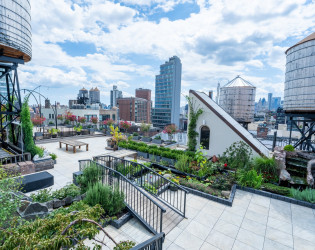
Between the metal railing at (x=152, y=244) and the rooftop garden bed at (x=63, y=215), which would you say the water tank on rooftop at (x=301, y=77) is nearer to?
the metal railing at (x=152, y=244)

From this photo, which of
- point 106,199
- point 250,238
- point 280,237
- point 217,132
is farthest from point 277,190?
point 106,199

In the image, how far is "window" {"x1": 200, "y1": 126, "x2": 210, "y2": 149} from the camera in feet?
40.0

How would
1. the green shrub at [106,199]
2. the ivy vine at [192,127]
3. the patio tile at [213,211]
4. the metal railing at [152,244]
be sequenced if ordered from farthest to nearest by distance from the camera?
the ivy vine at [192,127]
the patio tile at [213,211]
the green shrub at [106,199]
the metal railing at [152,244]

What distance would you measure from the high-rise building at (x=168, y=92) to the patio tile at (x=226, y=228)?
324 feet

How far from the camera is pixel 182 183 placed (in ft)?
24.6

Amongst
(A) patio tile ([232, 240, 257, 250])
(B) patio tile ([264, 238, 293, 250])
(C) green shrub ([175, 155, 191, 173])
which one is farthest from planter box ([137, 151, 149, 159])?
(B) patio tile ([264, 238, 293, 250])

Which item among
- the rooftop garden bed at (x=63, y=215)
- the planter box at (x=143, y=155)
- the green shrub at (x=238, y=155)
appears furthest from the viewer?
the planter box at (x=143, y=155)

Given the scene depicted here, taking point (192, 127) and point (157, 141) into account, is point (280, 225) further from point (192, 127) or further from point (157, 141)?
point (157, 141)

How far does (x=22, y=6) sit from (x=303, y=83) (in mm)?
18179

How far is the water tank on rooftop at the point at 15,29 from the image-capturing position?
8.94 m

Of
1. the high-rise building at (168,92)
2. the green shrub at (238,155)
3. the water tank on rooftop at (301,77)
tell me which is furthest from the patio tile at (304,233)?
the high-rise building at (168,92)

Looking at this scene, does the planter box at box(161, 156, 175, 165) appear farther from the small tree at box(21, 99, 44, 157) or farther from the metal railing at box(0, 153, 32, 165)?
the metal railing at box(0, 153, 32, 165)

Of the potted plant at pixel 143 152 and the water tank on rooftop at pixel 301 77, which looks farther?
the potted plant at pixel 143 152

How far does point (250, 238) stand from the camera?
459 cm
